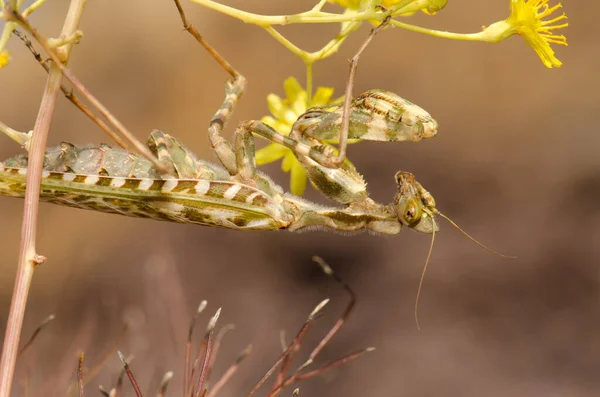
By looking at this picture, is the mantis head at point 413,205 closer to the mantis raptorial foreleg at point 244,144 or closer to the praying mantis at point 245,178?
the praying mantis at point 245,178

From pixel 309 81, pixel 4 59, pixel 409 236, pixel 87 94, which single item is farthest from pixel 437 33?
pixel 409 236

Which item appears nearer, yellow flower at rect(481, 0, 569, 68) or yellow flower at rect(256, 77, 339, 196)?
yellow flower at rect(481, 0, 569, 68)

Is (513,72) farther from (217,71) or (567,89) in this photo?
(217,71)

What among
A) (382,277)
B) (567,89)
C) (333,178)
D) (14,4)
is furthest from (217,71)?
(14,4)

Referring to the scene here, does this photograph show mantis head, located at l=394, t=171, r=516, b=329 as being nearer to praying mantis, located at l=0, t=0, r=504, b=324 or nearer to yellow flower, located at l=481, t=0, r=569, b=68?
praying mantis, located at l=0, t=0, r=504, b=324

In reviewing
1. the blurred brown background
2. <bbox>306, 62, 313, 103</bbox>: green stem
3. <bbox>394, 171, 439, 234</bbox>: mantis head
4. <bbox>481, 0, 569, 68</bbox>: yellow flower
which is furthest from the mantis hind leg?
the blurred brown background

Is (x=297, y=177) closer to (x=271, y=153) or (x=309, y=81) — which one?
(x=271, y=153)
